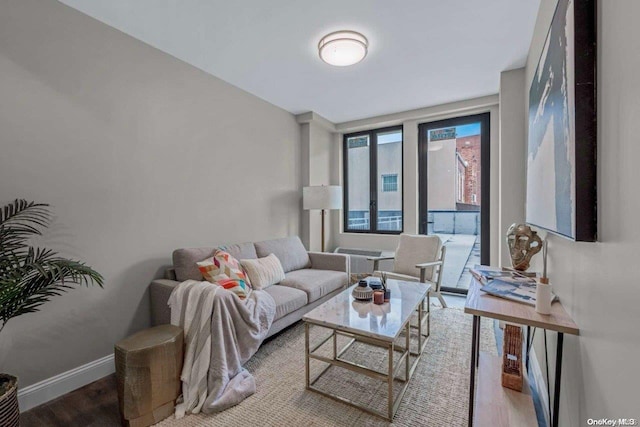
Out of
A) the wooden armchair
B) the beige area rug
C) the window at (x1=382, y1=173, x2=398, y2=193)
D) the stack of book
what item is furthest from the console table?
the window at (x1=382, y1=173, x2=398, y2=193)

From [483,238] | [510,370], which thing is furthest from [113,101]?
[483,238]

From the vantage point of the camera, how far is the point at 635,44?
651mm

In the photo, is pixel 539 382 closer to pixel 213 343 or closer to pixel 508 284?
pixel 508 284

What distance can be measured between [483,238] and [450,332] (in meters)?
1.64

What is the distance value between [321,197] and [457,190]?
1.97 metres

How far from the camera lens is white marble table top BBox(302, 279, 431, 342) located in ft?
5.42

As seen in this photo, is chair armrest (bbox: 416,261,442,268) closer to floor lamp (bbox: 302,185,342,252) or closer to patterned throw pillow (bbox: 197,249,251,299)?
floor lamp (bbox: 302,185,342,252)

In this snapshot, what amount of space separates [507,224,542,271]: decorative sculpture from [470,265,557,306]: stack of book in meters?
0.09

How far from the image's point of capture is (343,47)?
226cm

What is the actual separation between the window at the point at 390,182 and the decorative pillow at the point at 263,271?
7.73ft

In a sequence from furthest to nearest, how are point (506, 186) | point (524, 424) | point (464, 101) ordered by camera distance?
1. point (464, 101)
2. point (506, 186)
3. point (524, 424)

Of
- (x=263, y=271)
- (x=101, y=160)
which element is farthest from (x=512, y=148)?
(x=101, y=160)

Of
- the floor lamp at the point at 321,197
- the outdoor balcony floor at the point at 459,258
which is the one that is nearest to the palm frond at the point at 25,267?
the floor lamp at the point at 321,197

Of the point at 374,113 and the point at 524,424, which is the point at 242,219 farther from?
the point at 524,424
